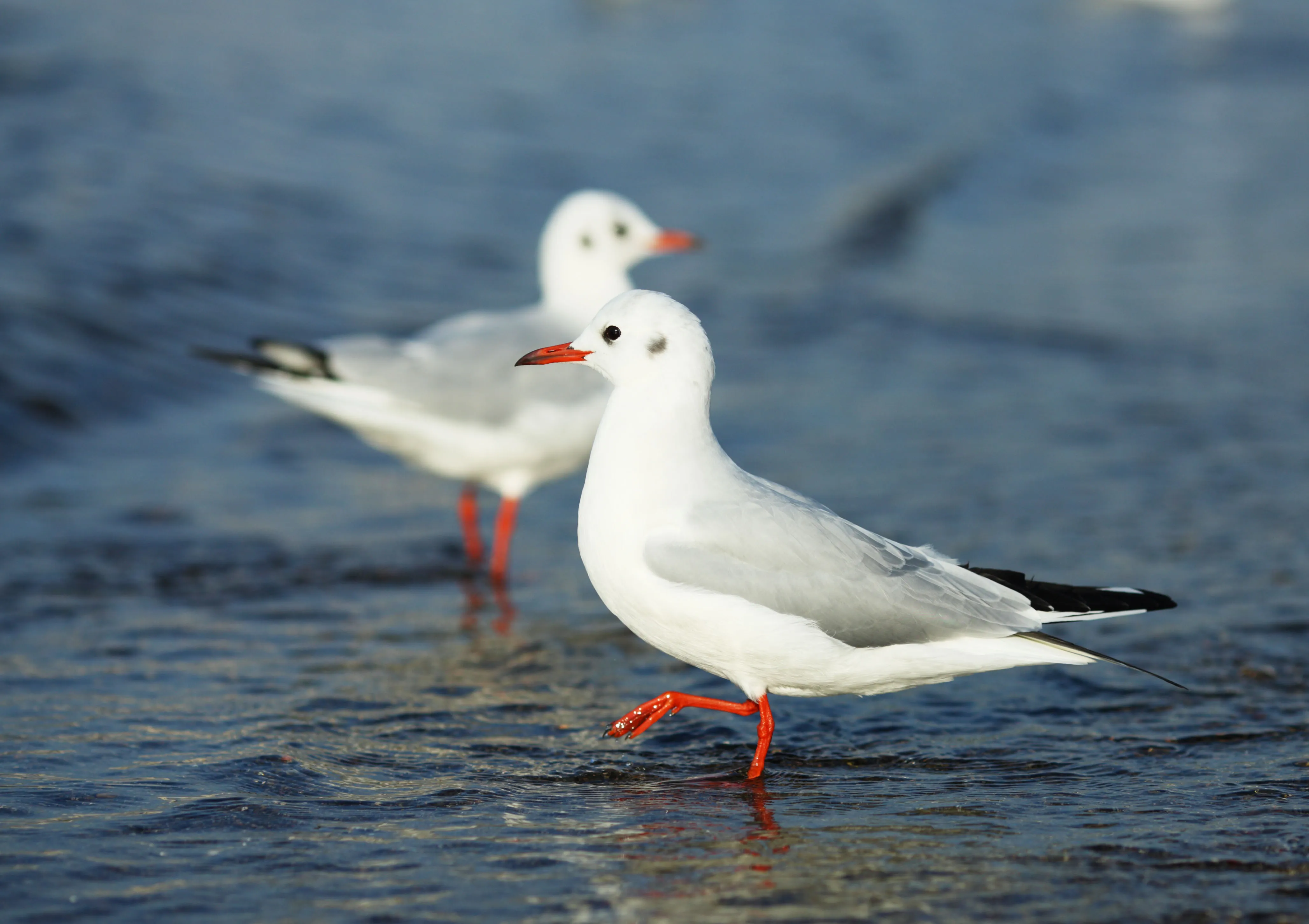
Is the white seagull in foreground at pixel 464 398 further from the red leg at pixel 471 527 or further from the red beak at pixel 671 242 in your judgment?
the red beak at pixel 671 242

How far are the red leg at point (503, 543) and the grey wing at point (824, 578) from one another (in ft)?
9.37

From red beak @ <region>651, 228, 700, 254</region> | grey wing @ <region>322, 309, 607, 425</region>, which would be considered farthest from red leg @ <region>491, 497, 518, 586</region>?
red beak @ <region>651, 228, 700, 254</region>

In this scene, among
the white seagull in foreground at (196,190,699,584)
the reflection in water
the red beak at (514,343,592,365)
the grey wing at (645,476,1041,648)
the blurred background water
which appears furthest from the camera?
the white seagull in foreground at (196,190,699,584)

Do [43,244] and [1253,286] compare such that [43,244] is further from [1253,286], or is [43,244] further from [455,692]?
[1253,286]

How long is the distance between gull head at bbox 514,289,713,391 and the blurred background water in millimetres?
1211

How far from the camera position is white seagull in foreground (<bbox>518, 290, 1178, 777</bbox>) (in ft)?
14.4

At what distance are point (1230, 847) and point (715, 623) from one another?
1465 millimetres

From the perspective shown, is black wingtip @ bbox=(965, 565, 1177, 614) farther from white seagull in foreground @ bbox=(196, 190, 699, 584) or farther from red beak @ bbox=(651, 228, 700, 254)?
red beak @ bbox=(651, 228, 700, 254)

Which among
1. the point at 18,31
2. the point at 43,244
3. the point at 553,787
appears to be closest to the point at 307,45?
the point at 18,31

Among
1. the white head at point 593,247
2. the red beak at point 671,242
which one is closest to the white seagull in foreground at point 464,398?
the white head at point 593,247

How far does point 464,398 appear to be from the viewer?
7.24m

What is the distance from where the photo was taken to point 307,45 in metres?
20.4

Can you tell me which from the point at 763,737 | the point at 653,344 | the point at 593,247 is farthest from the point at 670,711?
the point at 593,247

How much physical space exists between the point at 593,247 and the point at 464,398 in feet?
4.55
